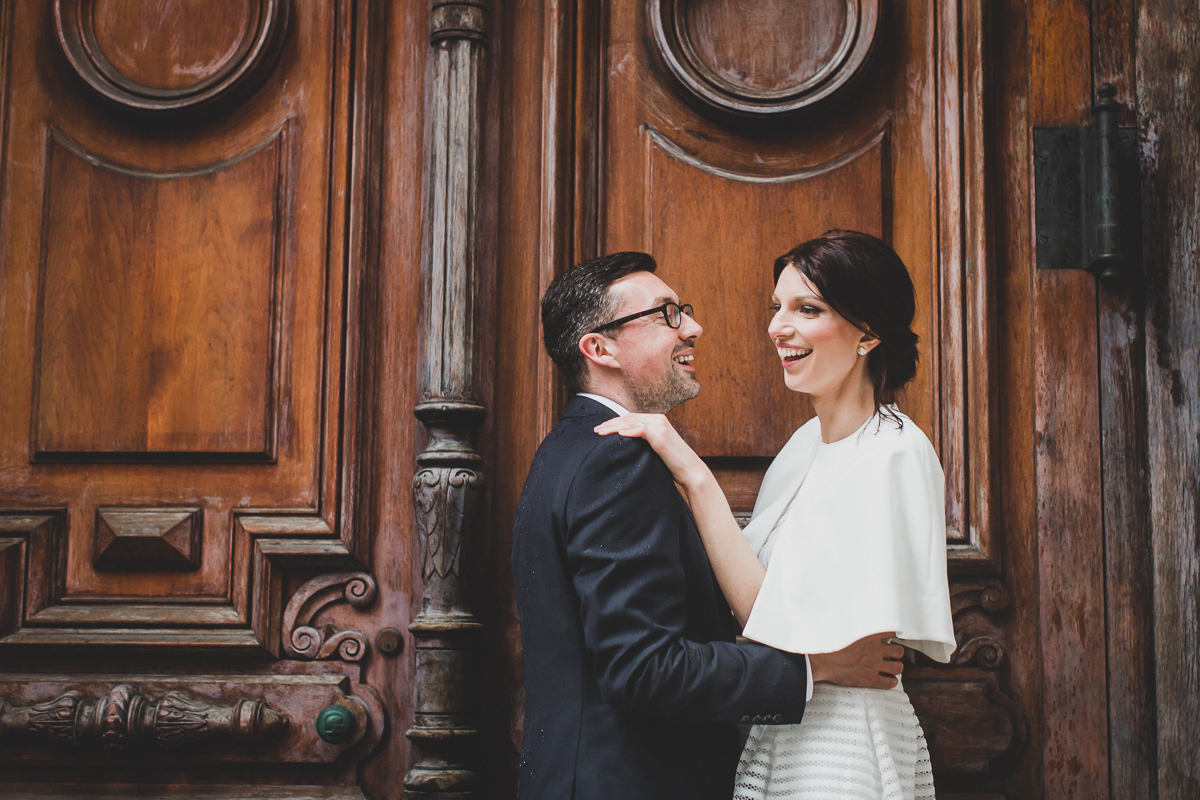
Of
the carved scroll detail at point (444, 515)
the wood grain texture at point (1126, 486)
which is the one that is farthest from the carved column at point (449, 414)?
the wood grain texture at point (1126, 486)

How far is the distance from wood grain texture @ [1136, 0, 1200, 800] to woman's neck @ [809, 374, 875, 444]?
605 mm

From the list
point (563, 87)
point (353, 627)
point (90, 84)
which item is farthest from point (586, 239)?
point (90, 84)

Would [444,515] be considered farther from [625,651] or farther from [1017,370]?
[1017,370]

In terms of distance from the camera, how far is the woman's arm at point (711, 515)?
1.58 m

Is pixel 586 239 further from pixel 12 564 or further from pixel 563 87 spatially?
pixel 12 564

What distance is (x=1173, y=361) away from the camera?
1.87m

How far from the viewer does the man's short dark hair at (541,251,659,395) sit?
174 centimetres

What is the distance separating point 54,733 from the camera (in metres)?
1.91

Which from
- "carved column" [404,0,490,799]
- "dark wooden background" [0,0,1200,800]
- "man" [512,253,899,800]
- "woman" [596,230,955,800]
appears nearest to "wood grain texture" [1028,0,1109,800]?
"dark wooden background" [0,0,1200,800]

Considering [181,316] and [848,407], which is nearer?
[848,407]

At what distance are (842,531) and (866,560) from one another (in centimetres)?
6

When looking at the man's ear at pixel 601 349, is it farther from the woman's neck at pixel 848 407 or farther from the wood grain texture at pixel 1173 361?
the wood grain texture at pixel 1173 361

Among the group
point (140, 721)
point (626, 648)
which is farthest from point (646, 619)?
point (140, 721)

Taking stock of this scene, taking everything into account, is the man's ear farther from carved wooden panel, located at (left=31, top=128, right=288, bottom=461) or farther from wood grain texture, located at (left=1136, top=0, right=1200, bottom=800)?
wood grain texture, located at (left=1136, top=0, right=1200, bottom=800)
